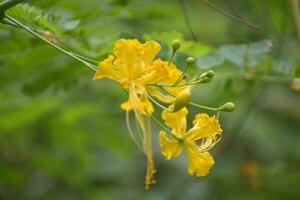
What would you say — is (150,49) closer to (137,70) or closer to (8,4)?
(137,70)

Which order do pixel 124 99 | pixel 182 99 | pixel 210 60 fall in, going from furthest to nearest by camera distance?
pixel 124 99 < pixel 210 60 < pixel 182 99

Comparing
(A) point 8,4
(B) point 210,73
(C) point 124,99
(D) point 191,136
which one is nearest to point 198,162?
(D) point 191,136

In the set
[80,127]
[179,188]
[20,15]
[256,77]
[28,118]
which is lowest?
[179,188]

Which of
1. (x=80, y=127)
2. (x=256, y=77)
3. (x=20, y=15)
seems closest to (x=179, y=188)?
(x=80, y=127)

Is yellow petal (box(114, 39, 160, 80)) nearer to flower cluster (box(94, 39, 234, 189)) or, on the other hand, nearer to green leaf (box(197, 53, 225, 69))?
flower cluster (box(94, 39, 234, 189))

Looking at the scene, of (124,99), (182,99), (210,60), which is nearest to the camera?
(182,99)

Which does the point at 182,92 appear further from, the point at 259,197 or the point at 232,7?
the point at 259,197

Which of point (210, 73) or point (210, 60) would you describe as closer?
point (210, 73)
